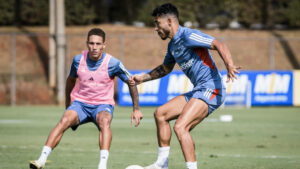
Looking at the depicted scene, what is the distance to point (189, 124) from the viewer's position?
294 inches

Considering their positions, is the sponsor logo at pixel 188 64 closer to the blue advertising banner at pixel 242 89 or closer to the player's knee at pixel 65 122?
the player's knee at pixel 65 122

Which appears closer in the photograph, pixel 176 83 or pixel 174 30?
pixel 174 30

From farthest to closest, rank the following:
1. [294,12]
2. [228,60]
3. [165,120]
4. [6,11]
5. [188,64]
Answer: [6,11]
[294,12]
[165,120]
[188,64]
[228,60]

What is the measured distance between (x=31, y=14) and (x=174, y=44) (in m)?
32.4

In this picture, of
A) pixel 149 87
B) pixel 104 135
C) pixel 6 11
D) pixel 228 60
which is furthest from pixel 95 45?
pixel 6 11

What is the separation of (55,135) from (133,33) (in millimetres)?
28207

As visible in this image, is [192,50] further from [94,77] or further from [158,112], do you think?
[94,77]

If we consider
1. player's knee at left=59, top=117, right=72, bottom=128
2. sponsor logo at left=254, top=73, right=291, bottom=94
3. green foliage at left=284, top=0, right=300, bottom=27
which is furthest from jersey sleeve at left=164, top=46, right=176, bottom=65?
green foliage at left=284, top=0, right=300, bottom=27

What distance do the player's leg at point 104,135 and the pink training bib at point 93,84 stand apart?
304 millimetres

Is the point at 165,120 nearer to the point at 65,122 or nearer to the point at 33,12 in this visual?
the point at 65,122

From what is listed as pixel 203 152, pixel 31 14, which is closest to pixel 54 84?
pixel 31 14

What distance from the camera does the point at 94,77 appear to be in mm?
8266

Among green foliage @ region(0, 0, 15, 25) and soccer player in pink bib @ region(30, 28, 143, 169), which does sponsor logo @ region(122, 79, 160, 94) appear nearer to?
soccer player in pink bib @ region(30, 28, 143, 169)

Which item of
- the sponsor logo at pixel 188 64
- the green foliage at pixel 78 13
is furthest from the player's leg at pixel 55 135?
the green foliage at pixel 78 13
